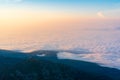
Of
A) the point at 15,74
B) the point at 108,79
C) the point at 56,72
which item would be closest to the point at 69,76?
the point at 56,72

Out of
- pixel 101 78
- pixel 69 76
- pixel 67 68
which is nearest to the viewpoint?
pixel 69 76

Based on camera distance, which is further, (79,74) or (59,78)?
(79,74)

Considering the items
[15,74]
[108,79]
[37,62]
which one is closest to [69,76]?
[37,62]

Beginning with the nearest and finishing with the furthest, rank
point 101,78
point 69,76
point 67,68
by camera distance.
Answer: point 69,76 < point 67,68 < point 101,78

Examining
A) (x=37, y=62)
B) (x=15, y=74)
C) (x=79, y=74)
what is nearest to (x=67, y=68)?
(x=79, y=74)

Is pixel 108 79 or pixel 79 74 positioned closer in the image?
pixel 79 74

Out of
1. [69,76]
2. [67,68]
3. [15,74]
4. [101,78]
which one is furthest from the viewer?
[101,78]

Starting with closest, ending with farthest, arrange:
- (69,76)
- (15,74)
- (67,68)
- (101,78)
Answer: (15,74) → (69,76) → (67,68) → (101,78)

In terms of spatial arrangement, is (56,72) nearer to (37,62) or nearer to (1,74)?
(37,62)

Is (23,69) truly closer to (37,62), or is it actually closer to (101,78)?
(37,62)
